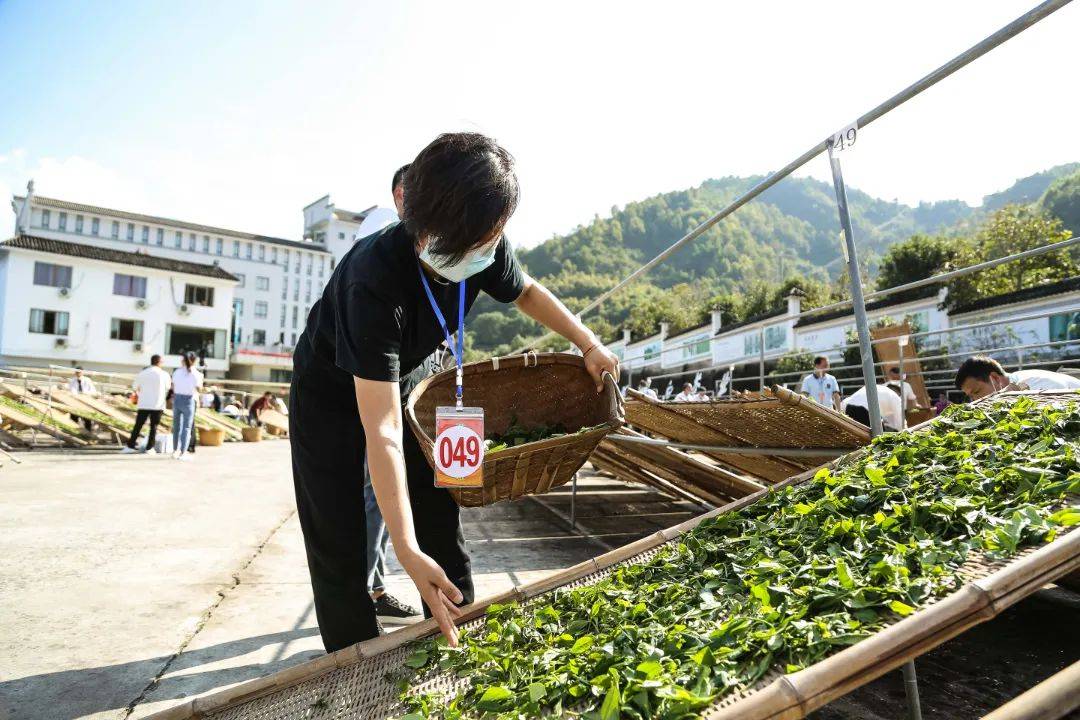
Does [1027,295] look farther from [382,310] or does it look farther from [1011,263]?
[382,310]

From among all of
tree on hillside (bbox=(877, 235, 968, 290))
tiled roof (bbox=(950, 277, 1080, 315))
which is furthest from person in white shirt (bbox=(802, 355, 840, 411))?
tree on hillside (bbox=(877, 235, 968, 290))

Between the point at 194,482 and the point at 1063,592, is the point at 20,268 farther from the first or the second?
the point at 1063,592

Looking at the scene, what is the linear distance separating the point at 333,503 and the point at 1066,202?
47.1 metres

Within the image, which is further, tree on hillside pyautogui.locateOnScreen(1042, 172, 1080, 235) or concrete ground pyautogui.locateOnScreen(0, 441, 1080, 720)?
tree on hillside pyautogui.locateOnScreen(1042, 172, 1080, 235)

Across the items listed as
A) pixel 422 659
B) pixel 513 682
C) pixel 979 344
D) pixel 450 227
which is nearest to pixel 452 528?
pixel 422 659

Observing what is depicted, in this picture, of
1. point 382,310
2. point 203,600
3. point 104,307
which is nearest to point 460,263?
point 382,310

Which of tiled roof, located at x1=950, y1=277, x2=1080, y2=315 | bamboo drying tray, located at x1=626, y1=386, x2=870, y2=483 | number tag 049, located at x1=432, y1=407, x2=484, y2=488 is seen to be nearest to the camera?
number tag 049, located at x1=432, y1=407, x2=484, y2=488

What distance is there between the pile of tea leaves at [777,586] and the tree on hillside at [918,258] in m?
25.6

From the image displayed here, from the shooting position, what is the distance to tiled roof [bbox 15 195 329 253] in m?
40.6

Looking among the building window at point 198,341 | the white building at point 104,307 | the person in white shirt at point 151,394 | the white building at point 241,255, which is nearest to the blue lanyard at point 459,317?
the person in white shirt at point 151,394

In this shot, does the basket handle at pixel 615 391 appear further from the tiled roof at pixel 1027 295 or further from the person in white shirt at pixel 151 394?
the tiled roof at pixel 1027 295

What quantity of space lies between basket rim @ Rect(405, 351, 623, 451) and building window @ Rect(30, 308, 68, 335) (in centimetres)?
3611

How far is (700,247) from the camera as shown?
7969 centimetres

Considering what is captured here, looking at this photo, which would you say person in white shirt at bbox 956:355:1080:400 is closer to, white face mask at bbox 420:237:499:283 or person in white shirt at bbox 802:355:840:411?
person in white shirt at bbox 802:355:840:411
